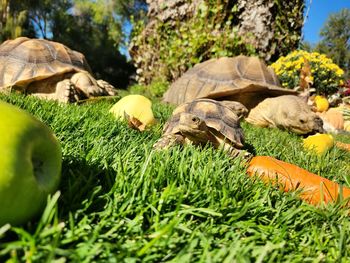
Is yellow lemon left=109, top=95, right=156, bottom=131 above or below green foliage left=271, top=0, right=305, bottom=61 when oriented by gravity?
below

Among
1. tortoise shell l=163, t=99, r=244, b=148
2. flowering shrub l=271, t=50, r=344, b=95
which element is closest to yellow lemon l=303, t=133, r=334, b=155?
tortoise shell l=163, t=99, r=244, b=148

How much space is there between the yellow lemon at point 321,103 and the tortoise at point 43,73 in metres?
7.46

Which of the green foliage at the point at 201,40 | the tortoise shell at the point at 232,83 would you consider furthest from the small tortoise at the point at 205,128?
the green foliage at the point at 201,40

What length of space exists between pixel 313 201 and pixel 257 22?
8500mm

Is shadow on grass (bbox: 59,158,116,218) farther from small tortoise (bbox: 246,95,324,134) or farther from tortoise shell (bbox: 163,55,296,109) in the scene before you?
tortoise shell (bbox: 163,55,296,109)

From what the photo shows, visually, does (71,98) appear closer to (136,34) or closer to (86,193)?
(86,193)

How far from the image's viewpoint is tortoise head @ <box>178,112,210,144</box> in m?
2.84

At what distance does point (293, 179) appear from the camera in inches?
106

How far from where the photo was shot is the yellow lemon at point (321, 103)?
35.0ft

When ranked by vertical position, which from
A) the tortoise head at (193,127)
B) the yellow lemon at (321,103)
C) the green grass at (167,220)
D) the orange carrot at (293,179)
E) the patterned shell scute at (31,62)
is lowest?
the yellow lemon at (321,103)

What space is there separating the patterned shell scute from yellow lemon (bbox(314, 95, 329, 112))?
7.67m

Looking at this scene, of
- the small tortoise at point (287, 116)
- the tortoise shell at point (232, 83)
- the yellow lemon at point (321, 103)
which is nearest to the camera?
the small tortoise at point (287, 116)

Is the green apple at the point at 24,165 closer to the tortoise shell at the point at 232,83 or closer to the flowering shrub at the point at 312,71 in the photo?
the tortoise shell at the point at 232,83

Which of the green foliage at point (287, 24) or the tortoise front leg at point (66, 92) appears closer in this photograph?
the tortoise front leg at point (66, 92)
